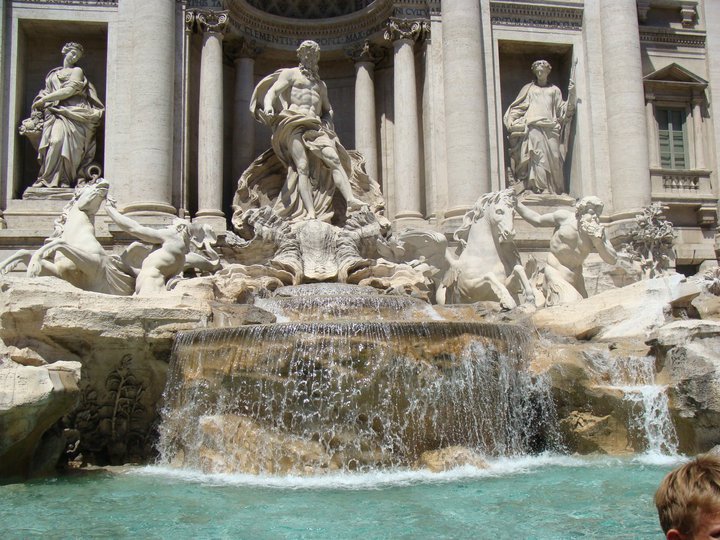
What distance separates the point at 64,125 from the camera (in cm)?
1505

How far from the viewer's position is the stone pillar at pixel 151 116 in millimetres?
14391

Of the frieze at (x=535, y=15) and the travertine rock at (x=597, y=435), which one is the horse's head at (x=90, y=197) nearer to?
the travertine rock at (x=597, y=435)

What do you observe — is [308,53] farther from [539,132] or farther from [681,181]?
[681,181]

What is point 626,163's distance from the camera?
1648 centimetres

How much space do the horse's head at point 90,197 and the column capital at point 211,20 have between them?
5530mm

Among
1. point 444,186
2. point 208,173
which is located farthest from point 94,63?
point 444,186

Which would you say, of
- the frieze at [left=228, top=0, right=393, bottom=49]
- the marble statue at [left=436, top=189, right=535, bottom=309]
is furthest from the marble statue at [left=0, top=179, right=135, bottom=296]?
the frieze at [left=228, top=0, right=393, bottom=49]

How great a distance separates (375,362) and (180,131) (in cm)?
901

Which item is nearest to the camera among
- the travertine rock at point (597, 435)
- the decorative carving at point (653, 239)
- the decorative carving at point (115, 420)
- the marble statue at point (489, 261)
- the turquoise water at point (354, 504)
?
the turquoise water at point (354, 504)

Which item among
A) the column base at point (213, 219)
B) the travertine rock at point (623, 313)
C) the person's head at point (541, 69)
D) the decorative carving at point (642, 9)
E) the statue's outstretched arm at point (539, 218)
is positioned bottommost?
the travertine rock at point (623, 313)

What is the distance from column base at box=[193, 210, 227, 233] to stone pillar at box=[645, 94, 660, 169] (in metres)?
10.2

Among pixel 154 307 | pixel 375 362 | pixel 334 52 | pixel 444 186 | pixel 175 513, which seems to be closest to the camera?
pixel 175 513

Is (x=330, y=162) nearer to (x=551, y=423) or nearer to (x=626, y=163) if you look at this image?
(x=626, y=163)

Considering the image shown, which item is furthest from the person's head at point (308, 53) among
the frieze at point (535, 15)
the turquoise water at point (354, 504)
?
the turquoise water at point (354, 504)
